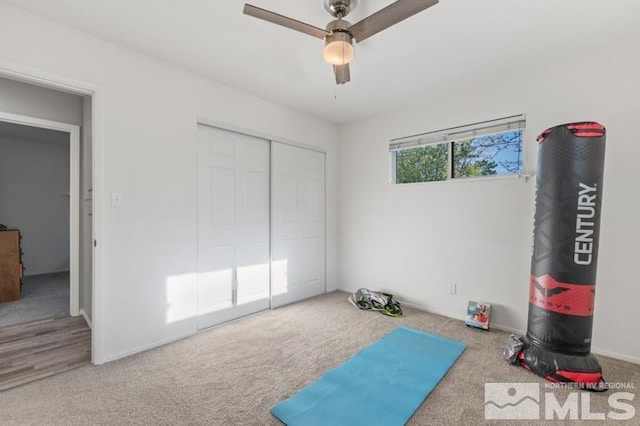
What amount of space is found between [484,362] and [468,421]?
76cm

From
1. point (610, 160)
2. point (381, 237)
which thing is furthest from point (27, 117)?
point (610, 160)

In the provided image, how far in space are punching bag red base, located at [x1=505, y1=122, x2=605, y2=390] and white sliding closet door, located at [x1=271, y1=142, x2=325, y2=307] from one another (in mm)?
2540

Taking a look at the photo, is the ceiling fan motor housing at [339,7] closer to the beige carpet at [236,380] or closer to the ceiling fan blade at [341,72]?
the ceiling fan blade at [341,72]

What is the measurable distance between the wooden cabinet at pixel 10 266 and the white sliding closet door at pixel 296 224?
343 cm

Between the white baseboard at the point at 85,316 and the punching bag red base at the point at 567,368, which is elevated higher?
the punching bag red base at the point at 567,368

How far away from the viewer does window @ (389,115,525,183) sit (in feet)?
9.32

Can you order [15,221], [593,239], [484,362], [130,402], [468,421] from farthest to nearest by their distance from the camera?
[15,221] → [484,362] → [593,239] → [130,402] → [468,421]

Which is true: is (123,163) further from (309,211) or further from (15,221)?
(15,221)

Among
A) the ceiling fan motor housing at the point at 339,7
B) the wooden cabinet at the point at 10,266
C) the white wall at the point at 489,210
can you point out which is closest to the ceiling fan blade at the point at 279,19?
the ceiling fan motor housing at the point at 339,7

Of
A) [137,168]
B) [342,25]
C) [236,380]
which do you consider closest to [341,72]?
[342,25]

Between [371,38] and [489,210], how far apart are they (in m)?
2.02

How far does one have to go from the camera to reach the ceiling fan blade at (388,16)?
58.8 inches

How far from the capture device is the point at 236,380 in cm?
201

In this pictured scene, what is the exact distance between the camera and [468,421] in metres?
1.62
